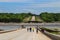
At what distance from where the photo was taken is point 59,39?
85.2 feet

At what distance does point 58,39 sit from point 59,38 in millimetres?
387

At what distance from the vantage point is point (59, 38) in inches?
1030

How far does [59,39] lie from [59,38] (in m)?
0.22

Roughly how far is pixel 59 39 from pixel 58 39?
0.57 m

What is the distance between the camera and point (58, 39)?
2653 cm
